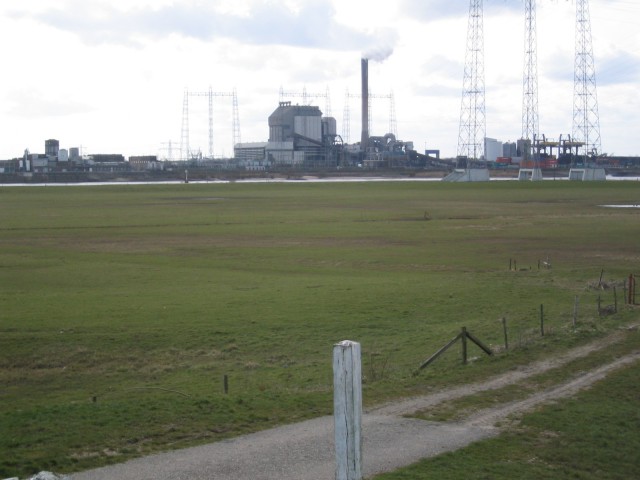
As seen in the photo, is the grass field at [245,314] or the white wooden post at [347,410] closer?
the white wooden post at [347,410]

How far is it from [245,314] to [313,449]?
64.0ft

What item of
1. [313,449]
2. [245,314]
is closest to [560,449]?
[313,449]

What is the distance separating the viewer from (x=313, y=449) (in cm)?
1631

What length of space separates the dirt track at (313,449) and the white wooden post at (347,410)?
18.7 feet

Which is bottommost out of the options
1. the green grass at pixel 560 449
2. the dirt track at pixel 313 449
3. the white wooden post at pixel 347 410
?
the green grass at pixel 560 449

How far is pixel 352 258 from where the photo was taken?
5594 cm

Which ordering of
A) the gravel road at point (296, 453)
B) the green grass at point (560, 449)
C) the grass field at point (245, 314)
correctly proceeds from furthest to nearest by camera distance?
the grass field at point (245, 314) → the green grass at point (560, 449) → the gravel road at point (296, 453)

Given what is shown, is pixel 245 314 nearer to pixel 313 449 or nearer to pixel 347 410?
pixel 313 449

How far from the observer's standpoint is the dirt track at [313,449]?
49.4 ft

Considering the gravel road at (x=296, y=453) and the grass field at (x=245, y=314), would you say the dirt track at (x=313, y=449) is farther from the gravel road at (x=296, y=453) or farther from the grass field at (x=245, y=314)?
the grass field at (x=245, y=314)

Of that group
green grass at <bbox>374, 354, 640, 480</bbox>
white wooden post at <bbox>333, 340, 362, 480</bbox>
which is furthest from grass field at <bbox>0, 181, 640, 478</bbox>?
white wooden post at <bbox>333, 340, 362, 480</bbox>

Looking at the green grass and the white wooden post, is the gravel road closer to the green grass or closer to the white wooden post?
the green grass

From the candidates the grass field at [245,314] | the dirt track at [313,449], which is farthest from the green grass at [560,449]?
the grass field at [245,314]

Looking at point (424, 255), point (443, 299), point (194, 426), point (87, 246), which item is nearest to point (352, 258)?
point (424, 255)
